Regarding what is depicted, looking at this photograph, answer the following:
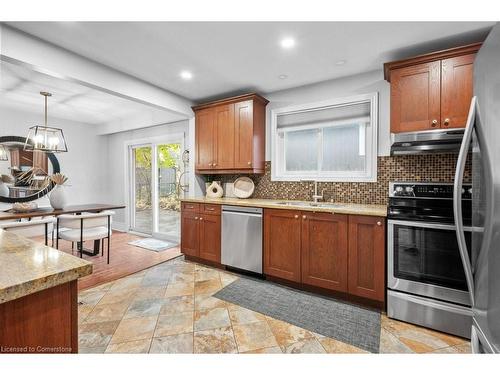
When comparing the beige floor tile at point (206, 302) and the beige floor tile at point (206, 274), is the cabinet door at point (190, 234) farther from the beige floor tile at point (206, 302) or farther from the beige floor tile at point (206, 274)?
the beige floor tile at point (206, 302)

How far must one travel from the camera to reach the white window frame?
9.29 feet

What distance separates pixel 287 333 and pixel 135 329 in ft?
3.97

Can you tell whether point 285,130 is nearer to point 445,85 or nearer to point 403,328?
point 445,85

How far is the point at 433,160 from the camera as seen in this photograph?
2.51 meters

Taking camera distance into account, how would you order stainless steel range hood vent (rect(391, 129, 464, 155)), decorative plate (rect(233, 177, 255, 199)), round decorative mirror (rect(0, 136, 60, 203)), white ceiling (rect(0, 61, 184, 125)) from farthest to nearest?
round decorative mirror (rect(0, 136, 60, 203)) < decorative plate (rect(233, 177, 255, 199)) < white ceiling (rect(0, 61, 184, 125)) < stainless steel range hood vent (rect(391, 129, 464, 155))

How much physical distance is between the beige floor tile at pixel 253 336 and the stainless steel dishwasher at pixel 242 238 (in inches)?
36.7

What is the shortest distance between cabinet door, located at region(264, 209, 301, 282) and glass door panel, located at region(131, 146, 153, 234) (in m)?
3.28

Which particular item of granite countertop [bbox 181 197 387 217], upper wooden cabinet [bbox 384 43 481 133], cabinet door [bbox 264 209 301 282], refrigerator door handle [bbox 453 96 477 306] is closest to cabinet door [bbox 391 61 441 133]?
A: upper wooden cabinet [bbox 384 43 481 133]

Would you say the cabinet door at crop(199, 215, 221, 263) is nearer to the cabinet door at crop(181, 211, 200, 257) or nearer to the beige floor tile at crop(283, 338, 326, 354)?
the cabinet door at crop(181, 211, 200, 257)

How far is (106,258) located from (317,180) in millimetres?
3307

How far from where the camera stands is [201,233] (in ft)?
11.2
